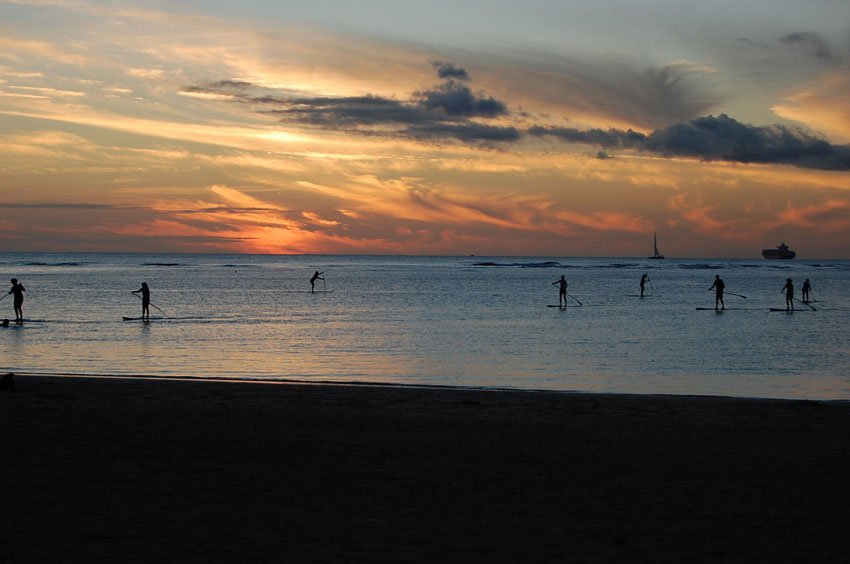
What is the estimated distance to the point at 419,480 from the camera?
8.74 m

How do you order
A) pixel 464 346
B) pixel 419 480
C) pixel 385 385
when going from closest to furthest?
pixel 419 480, pixel 385 385, pixel 464 346

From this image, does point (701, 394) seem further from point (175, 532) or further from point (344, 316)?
point (344, 316)

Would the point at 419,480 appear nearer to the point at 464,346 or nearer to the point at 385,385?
the point at 385,385

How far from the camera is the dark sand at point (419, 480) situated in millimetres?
6727

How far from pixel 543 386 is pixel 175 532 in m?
11.1

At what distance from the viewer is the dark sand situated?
673 cm

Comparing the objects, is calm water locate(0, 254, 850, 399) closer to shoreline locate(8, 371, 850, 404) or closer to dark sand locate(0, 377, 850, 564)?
shoreline locate(8, 371, 850, 404)

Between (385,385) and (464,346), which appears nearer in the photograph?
(385,385)

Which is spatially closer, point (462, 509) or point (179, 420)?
point (462, 509)

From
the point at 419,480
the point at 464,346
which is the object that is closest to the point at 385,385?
the point at 419,480

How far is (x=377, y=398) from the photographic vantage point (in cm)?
1416

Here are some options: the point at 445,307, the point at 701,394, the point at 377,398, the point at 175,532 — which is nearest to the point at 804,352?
the point at 701,394

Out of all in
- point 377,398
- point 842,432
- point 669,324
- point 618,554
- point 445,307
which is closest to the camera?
point 618,554

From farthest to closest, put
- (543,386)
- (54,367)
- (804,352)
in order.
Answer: (804,352), (54,367), (543,386)
